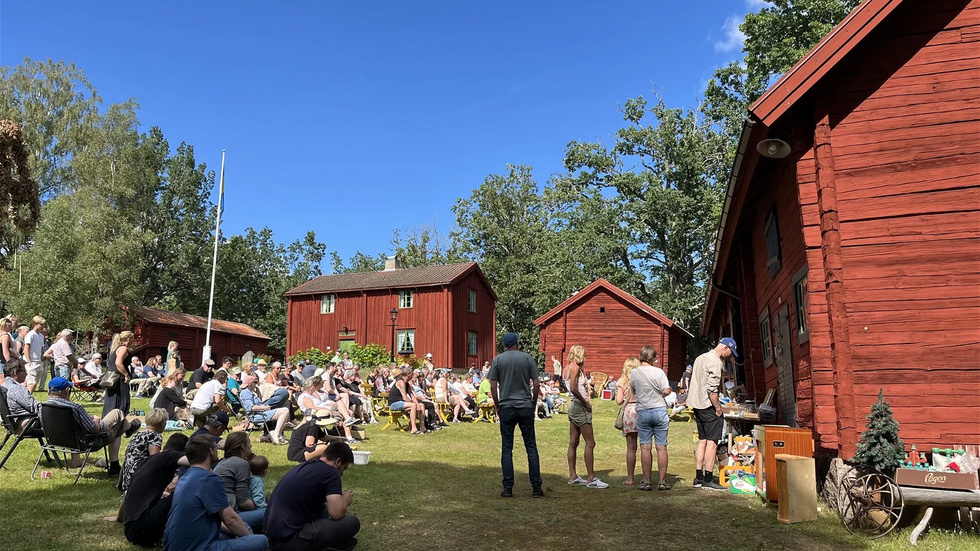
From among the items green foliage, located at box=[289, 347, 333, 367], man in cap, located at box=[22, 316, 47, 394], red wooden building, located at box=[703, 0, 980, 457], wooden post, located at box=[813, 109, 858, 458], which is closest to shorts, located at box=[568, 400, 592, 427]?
red wooden building, located at box=[703, 0, 980, 457]

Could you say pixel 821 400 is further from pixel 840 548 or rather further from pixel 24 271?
pixel 24 271

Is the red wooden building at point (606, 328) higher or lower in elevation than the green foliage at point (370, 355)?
higher

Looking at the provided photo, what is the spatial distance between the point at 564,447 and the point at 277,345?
48650 mm

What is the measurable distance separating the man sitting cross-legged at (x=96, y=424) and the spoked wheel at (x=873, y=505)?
7917 millimetres

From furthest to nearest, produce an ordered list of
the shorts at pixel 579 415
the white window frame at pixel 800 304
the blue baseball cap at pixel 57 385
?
the white window frame at pixel 800 304 → the shorts at pixel 579 415 → the blue baseball cap at pixel 57 385

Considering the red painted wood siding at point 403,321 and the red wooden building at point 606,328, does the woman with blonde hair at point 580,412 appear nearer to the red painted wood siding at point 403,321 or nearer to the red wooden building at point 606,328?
the red wooden building at point 606,328

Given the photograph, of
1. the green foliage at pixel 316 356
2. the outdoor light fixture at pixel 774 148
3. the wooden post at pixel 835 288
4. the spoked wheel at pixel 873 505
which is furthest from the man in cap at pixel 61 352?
the green foliage at pixel 316 356

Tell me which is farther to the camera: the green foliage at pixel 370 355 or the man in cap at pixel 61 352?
the green foliage at pixel 370 355

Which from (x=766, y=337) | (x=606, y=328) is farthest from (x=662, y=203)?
(x=766, y=337)

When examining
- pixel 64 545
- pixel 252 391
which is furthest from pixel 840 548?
pixel 252 391

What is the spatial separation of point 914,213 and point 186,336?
41629mm

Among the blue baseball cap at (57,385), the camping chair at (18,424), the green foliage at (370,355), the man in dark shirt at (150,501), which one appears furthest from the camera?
the green foliage at (370,355)

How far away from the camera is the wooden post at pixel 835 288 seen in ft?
21.9

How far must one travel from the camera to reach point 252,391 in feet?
40.5
